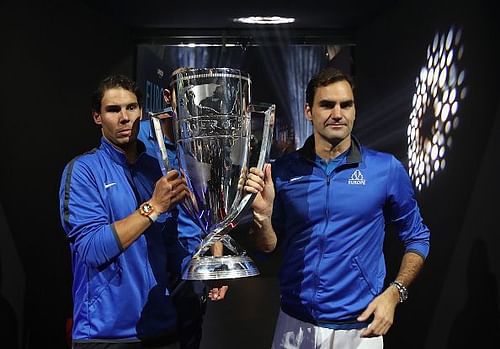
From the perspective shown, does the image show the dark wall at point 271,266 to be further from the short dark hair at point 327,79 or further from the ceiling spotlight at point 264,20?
the short dark hair at point 327,79

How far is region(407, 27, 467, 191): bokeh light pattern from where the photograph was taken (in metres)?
2.65

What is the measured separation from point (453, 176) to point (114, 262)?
1.79m

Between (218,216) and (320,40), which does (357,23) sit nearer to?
(320,40)

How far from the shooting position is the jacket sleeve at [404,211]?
1.69 m

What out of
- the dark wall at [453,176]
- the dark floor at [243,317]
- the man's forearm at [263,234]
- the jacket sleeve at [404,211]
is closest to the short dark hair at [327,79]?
the jacket sleeve at [404,211]

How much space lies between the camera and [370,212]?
1.66 metres

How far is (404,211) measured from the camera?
1.71 metres

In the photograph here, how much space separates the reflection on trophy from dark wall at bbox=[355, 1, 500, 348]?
5.10 ft

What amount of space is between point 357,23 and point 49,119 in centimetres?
175

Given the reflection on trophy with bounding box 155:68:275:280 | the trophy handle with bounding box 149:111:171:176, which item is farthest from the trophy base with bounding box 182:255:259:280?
the trophy handle with bounding box 149:111:171:176

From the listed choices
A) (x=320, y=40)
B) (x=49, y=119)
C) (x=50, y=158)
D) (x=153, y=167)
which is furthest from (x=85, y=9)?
(x=153, y=167)

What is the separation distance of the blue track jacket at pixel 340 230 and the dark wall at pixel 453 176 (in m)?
0.93

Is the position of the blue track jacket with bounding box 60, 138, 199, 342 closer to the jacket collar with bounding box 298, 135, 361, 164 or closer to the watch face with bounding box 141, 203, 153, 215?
the watch face with bounding box 141, 203, 153, 215

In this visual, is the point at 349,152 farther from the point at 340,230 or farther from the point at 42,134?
the point at 42,134
